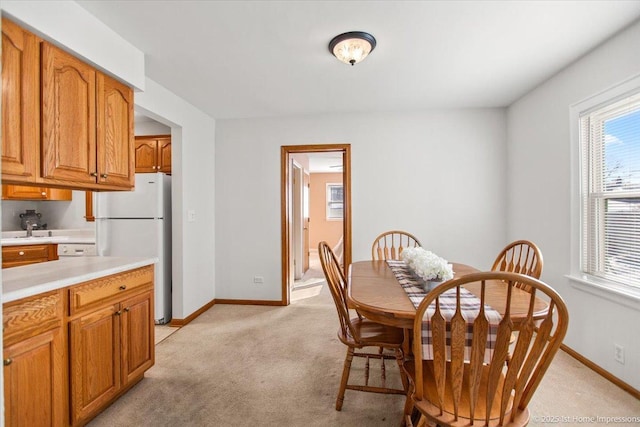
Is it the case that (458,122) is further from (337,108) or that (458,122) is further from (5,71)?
(5,71)

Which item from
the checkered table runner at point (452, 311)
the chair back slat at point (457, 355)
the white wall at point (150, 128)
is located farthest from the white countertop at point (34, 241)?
the chair back slat at point (457, 355)

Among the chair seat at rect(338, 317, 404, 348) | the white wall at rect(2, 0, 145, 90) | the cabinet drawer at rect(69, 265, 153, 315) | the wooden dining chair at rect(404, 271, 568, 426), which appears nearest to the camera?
the wooden dining chair at rect(404, 271, 568, 426)

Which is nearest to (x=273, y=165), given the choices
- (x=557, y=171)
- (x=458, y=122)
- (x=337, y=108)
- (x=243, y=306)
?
(x=337, y=108)

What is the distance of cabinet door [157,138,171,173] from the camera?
3.83m

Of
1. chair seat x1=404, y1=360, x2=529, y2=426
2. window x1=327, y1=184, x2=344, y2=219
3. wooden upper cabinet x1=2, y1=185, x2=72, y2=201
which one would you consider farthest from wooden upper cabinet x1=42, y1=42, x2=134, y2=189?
window x1=327, y1=184, x2=344, y2=219

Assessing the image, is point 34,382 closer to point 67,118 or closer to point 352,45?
point 67,118

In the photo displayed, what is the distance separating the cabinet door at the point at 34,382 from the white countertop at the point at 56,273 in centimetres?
22

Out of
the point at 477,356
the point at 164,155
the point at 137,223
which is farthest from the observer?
the point at 164,155

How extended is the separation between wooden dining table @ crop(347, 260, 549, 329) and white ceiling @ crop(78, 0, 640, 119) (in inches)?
63.8

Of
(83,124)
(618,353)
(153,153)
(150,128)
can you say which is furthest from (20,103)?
(618,353)

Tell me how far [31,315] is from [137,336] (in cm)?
78

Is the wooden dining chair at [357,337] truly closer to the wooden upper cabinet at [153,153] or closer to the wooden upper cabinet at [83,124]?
the wooden upper cabinet at [83,124]

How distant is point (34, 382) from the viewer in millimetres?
1469

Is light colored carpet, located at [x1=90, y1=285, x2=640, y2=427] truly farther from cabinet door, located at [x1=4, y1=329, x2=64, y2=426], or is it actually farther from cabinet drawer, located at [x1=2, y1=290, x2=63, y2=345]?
cabinet drawer, located at [x1=2, y1=290, x2=63, y2=345]
